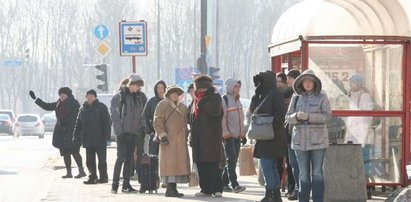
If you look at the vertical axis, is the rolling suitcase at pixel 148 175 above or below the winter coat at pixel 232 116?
below

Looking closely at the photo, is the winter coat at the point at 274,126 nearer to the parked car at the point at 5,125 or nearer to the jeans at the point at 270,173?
the jeans at the point at 270,173

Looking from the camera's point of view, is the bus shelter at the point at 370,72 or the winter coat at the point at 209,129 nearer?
the bus shelter at the point at 370,72

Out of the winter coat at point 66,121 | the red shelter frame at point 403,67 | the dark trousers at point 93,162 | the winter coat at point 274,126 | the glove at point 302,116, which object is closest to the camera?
the glove at point 302,116

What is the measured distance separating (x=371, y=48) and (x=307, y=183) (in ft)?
9.55

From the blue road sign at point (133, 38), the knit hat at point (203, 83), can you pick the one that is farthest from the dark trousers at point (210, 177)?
the blue road sign at point (133, 38)

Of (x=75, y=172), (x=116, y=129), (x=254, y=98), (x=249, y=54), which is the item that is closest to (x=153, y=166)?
(x=116, y=129)

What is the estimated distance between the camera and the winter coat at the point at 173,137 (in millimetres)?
17359

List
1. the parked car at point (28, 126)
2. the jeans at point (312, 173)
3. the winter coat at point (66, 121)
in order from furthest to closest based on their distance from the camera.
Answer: the parked car at point (28, 126), the winter coat at point (66, 121), the jeans at point (312, 173)

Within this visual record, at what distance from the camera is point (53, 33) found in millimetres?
135750

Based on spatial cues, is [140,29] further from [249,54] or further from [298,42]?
[249,54]

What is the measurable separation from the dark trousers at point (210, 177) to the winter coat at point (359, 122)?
1.75 metres

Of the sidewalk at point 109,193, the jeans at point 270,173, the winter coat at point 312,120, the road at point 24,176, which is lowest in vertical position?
the road at point 24,176

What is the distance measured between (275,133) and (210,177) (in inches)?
75.9

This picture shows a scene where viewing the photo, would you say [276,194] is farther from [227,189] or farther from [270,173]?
[227,189]
